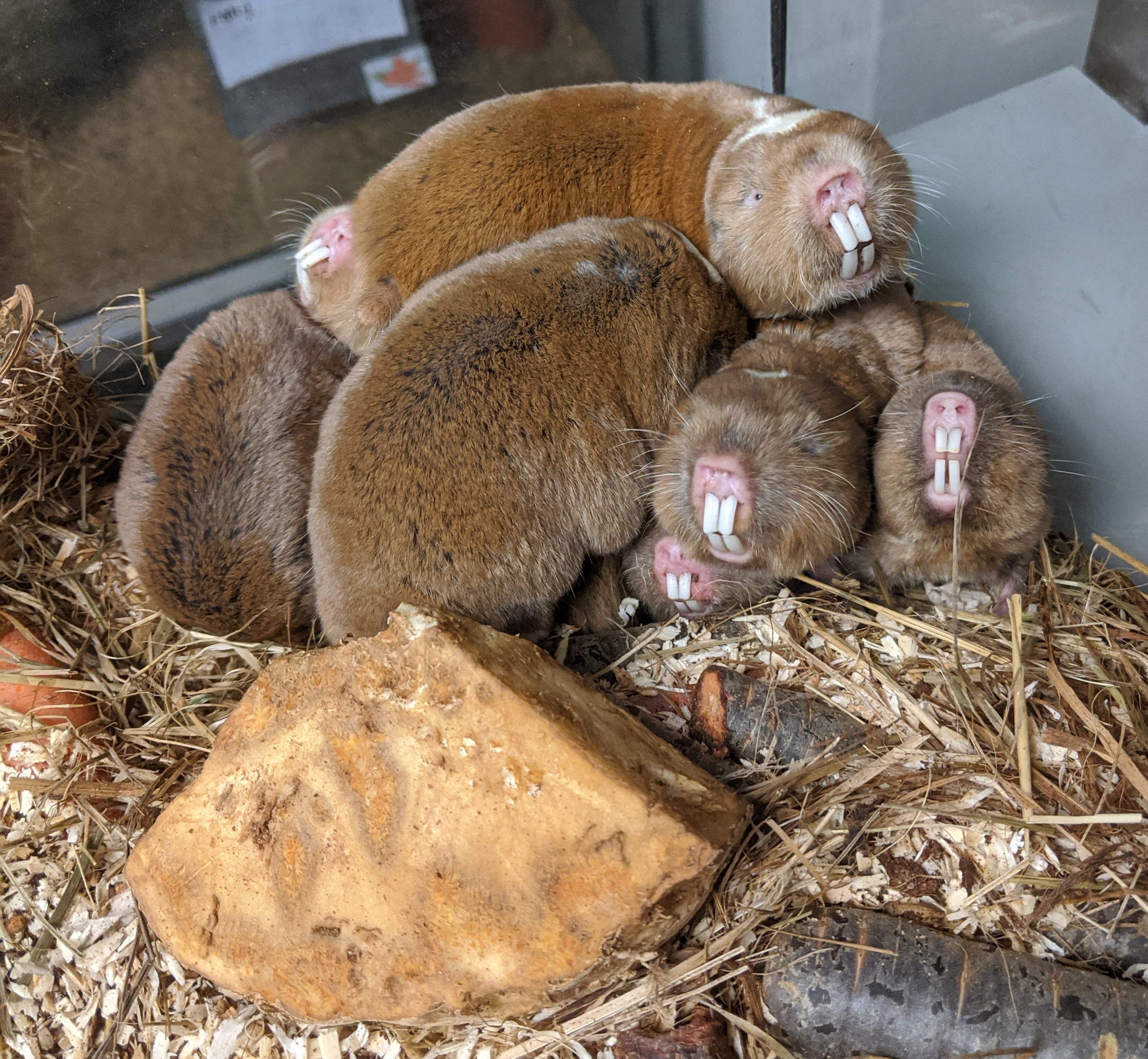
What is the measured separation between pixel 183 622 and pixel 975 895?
216cm

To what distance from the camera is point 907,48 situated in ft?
9.96

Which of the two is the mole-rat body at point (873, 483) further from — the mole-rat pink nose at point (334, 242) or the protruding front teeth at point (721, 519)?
the mole-rat pink nose at point (334, 242)

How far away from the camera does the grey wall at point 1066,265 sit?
8.32ft

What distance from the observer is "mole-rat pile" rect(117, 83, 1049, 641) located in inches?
83.3

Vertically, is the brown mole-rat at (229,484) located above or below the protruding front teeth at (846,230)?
below

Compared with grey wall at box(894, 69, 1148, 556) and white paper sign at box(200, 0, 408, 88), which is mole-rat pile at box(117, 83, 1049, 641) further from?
white paper sign at box(200, 0, 408, 88)

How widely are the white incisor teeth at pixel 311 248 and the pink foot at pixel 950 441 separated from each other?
1.80 metres

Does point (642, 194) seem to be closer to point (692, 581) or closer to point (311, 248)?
point (311, 248)

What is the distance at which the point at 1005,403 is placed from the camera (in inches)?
87.0

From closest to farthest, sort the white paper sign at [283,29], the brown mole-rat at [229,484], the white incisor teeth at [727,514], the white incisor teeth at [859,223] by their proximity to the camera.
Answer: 1. the white incisor teeth at [727,514]
2. the white incisor teeth at [859,223]
3. the brown mole-rat at [229,484]
4. the white paper sign at [283,29]

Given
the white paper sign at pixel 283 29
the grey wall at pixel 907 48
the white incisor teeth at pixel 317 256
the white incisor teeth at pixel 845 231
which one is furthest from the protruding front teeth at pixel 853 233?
the white paper sign at pixel 283 29

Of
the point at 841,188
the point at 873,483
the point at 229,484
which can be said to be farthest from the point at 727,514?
the point at 229,484

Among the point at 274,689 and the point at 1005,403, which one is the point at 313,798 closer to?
the point at 274,689

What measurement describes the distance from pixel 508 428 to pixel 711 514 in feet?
1.72
